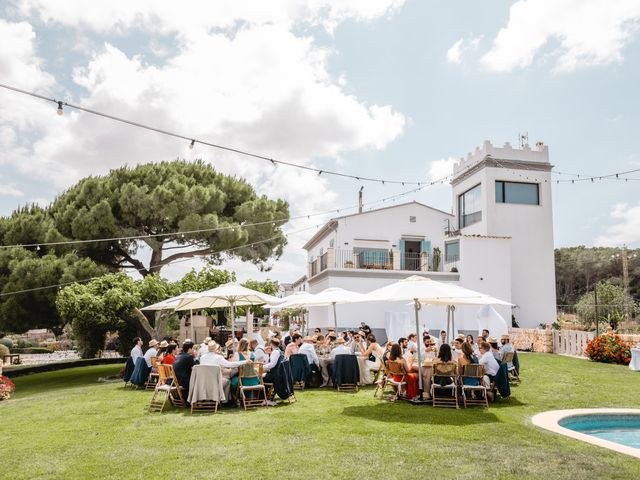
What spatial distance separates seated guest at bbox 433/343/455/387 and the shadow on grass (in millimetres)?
494

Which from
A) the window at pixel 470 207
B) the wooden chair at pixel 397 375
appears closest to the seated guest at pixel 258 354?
the wooden chair at pixel 397 375

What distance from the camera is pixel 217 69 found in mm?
11719

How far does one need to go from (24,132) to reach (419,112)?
1092cm

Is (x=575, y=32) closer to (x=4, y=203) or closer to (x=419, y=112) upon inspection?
(x=419, y=112)

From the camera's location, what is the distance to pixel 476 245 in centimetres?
2588

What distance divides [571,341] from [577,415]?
47.0 ft

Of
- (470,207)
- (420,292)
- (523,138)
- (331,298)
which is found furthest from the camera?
(470,207)

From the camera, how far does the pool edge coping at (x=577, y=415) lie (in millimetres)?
6655

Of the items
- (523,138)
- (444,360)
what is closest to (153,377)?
(444,360)

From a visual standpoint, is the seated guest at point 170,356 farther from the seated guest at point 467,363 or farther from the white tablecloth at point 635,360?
the white tablecloth at point 635,360

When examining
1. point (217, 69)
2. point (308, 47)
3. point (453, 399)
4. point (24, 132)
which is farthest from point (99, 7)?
point (453, 399)

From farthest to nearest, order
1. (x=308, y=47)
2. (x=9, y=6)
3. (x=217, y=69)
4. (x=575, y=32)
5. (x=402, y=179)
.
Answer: (x=402, y=179)
(x=575, y=32)
(x=308, y=47)
(x=217, y=69)
(x=9, y=6)

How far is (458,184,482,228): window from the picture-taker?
28344 mm

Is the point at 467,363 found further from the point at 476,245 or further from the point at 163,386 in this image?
the point at 476,245
